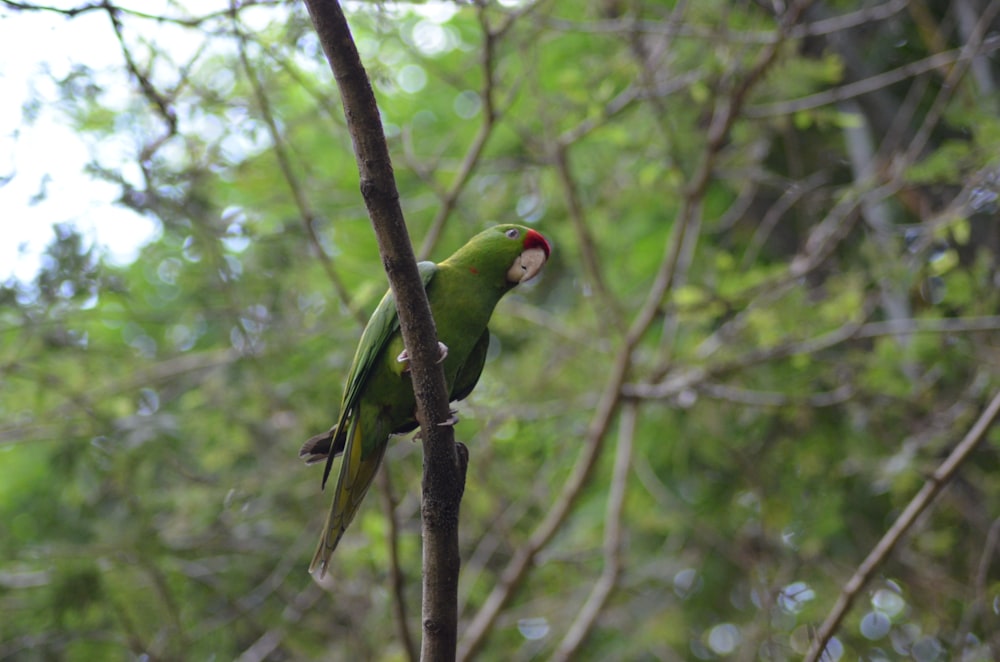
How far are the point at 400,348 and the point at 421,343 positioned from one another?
0.70 m

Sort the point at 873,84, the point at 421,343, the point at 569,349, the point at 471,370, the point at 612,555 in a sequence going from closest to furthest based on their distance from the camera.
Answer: the point at 421,343 < the point at 471,370 < the point at 612,555 < the point at 873,84 < the point at 569,349

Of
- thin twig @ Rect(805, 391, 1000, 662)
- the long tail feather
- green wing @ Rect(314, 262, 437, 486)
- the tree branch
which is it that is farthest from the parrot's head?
thin twig @ Rect(805, 391, 1000, 662)

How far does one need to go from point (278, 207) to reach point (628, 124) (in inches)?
81.4

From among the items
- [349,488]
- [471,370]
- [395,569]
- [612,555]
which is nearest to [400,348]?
[471,370]

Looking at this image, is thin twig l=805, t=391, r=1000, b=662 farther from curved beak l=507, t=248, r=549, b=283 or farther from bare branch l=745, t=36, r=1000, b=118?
bare branch l=745, t=36, r=1000, b=118

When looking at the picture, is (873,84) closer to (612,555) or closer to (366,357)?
(612,555)

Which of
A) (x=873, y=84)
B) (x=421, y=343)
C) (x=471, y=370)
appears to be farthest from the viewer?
(x=873, y=84)

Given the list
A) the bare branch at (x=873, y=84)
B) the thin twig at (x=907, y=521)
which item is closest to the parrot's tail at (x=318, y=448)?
the thin twig at (x=907, y=521)

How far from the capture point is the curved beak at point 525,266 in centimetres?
258

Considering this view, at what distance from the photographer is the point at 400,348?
97.6 inches

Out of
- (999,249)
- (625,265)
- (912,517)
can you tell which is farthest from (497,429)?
(999,249)

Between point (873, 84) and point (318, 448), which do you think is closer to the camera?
Result: point (318, 448)

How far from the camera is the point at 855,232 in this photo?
554 cm

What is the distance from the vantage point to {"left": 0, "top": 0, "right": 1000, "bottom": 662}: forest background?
4.05 meters
